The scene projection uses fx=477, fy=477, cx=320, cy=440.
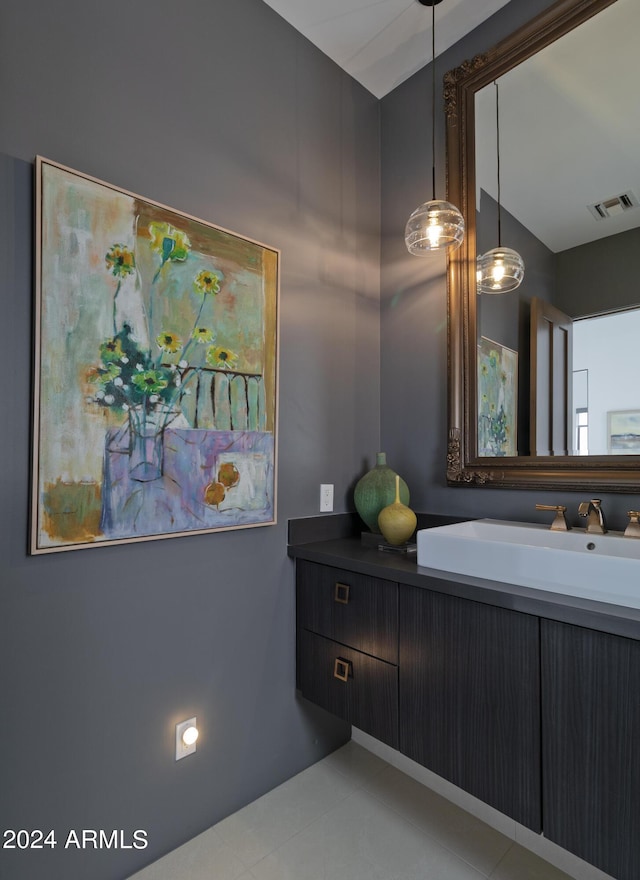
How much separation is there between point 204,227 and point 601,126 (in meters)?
1.25

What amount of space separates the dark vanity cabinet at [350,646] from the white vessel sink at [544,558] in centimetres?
20

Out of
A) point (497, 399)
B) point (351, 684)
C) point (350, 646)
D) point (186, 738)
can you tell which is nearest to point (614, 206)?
point (497, 399)

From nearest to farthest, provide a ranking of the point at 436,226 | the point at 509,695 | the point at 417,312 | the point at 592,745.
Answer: the point at 592,745, the point at 509,695, the point at 436,226, the point at 417,312

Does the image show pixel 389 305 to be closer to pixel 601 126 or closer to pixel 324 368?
pixel 324 368

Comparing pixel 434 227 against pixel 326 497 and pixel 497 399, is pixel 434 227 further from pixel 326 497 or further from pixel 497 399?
pixel 326 497

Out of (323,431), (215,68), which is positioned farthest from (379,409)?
(215,68)

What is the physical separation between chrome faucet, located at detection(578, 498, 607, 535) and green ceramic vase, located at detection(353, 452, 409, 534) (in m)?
0.61

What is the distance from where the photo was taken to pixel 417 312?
1.97 m

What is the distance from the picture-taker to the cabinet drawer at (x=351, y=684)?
1.41 meters

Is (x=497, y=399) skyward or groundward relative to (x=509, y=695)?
skyward

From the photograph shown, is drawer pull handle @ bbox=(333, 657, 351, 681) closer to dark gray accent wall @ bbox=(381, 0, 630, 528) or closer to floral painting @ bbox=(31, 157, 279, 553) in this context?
floral painting @ bbox=(31, 157, 279, 553)

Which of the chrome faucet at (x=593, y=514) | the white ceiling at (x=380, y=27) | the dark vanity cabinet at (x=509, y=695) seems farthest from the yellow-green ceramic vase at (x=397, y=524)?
the white ceiling at (x=380, y=27)

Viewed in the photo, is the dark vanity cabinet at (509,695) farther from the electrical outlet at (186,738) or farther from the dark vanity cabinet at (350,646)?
the electrical outlet at (186,738)

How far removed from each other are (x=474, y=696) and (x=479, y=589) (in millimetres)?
278
